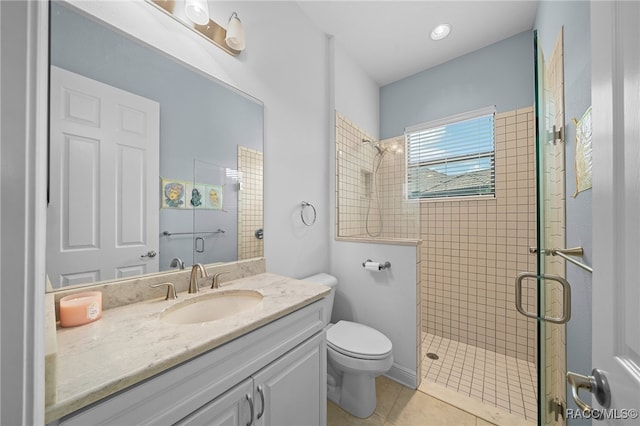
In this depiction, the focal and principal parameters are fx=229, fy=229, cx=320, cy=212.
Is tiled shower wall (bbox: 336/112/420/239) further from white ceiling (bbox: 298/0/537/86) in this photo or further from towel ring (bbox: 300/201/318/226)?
white ceiling (bbox: 298/0/537/86)

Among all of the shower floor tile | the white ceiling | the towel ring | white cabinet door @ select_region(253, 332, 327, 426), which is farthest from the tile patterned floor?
the white ceiling

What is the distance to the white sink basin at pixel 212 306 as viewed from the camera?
38.5 inches

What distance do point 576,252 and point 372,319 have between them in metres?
1.32

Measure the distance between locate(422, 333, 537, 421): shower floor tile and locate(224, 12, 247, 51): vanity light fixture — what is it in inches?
105

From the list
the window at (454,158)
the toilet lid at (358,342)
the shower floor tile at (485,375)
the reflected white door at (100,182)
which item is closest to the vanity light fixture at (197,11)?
the reflected white door at (100,182)

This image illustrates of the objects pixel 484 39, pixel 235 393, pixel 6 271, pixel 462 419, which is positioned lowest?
pixel 462 419

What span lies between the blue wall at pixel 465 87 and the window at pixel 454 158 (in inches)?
4.9

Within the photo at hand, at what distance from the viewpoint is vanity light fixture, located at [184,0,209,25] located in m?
1.14

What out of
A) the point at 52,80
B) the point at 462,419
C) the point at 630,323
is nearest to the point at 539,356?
the point at 630,323

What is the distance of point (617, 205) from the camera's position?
1.38 ft

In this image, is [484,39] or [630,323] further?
[484,39]

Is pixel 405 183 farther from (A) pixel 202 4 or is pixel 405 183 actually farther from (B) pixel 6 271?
(B) pixel 6 271

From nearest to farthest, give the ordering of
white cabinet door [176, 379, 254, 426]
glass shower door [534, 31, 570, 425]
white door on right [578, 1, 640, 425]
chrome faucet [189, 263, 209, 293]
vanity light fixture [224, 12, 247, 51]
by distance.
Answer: white door on right [578, 1, 640, 425], white cabinet door [176, 379, 254, 426], glass shower door [534, 31, 570, 425], chrome faucet [189, 263, 209, 293], vanity light fixture [224, 12, 247, 51]

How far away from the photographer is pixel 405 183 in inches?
81.1
